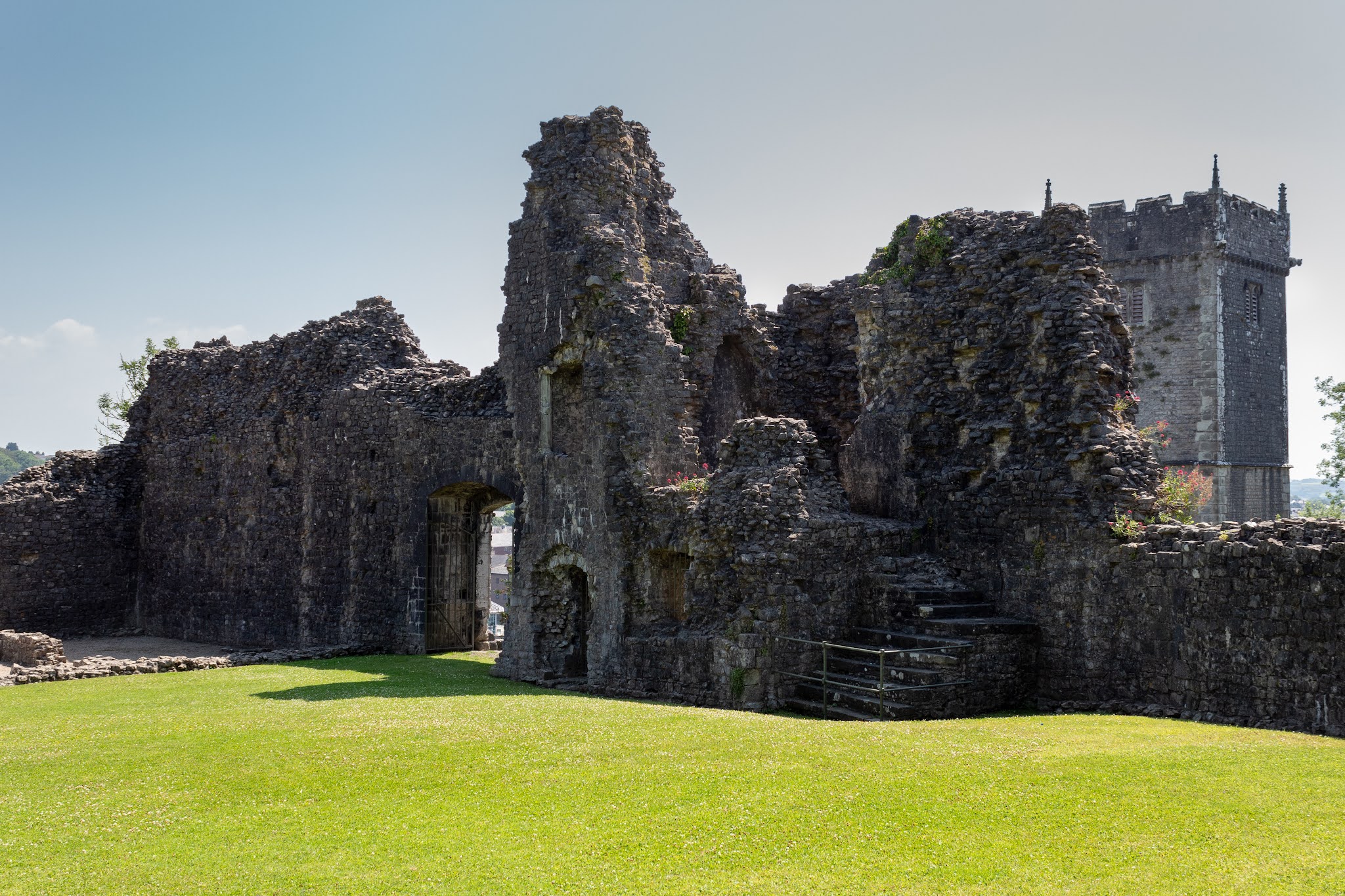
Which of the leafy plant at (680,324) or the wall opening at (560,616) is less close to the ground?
the leafy plant at (680,324)

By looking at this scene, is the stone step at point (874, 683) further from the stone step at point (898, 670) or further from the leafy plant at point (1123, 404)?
the leafy plant at point (1123, 404)

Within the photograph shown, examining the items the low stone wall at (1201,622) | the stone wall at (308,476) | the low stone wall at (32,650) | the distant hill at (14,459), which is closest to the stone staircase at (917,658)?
the low stone wall at (1201,622)

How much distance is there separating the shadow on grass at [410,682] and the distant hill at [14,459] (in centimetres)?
14339

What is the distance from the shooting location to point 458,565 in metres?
24.8

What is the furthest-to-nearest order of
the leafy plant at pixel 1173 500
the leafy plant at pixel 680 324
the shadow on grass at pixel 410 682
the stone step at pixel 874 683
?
1. the leafy plant at pixel 680 324
2. the shadow on grass at pixel 410 682
3. the leafy plant at pixel 1173 500
4. the stone step at pixel 874 683

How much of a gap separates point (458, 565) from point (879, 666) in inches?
525

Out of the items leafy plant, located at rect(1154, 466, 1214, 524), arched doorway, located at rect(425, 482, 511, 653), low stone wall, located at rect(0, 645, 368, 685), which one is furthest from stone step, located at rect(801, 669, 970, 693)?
low stone wall, located at rect(0, 645, 368, 685)

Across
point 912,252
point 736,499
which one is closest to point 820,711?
point 736,499

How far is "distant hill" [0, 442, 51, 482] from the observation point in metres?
153

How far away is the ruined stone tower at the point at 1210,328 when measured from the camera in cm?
4497

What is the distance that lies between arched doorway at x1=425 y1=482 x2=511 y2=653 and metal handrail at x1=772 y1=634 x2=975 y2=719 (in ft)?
33.9

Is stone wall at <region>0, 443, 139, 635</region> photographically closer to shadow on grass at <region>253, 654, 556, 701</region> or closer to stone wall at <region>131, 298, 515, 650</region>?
stone wall at <region>131, 298, 515, 650</region>

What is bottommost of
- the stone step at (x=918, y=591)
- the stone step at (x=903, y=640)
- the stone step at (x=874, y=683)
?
the stone step at (x=874, y=683)

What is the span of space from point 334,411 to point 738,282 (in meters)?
9.78
